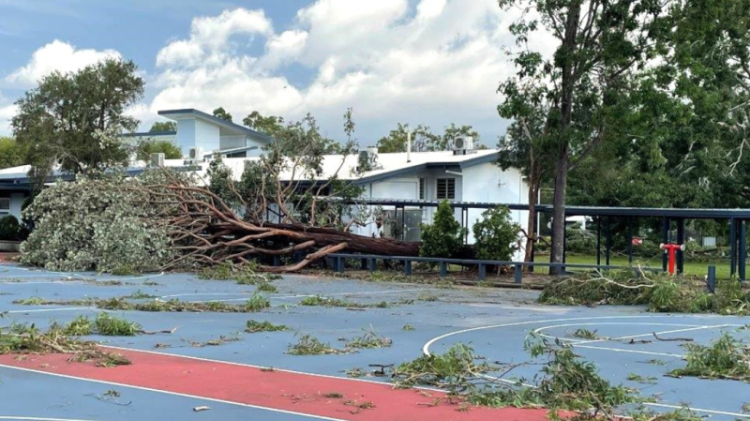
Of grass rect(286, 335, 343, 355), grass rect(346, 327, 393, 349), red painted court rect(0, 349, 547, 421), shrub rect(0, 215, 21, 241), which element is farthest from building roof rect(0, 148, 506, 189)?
red painted court rect(0, 349, 547, 421)

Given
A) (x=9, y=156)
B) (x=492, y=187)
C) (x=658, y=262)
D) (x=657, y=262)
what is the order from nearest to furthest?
(x=492, y=187)
(x=658, y=262)
(x=657, y=262)
(x=9, y=156)

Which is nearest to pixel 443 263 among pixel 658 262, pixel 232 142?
pixel 658 262

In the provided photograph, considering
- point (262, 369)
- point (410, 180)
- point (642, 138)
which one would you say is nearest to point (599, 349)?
point (262, 369)

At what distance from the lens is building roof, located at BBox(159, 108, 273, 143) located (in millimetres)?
58969

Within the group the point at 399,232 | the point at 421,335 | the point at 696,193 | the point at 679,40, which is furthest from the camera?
the point at 696,193

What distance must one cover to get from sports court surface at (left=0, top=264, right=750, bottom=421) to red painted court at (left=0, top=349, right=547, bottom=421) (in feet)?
0.07

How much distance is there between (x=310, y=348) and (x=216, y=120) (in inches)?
1953

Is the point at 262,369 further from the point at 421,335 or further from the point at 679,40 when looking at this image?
the point at 679,40

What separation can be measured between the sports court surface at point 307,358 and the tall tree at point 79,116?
59.7ft

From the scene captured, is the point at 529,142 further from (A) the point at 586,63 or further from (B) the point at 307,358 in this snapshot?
(B) the point at 307,358

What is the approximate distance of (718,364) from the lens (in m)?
11.1

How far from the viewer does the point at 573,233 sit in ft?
173

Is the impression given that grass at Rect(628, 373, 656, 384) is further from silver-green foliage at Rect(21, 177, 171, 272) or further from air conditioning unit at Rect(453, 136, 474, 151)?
air conditioning unit at Rect(453, 136, 474, 151)

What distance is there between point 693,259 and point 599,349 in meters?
34.1
